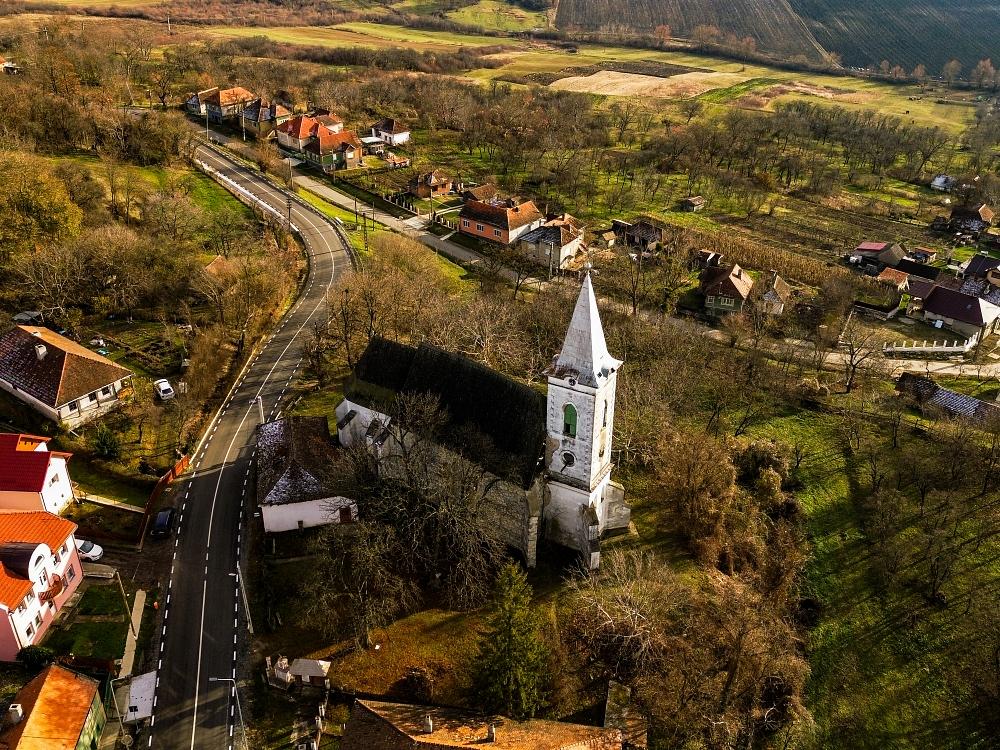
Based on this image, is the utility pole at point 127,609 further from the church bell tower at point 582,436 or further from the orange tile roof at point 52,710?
the church bell tower at point 582,436

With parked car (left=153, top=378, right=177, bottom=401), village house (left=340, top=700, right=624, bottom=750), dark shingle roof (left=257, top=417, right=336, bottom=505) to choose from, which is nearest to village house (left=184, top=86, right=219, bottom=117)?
parked car (left=153, top=378, right=177, bottom=401)

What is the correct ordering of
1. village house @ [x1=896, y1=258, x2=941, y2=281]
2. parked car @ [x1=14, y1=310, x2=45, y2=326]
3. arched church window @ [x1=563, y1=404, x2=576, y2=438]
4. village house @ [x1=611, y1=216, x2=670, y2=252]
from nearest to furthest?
arched church window @ [x1=563, y1=404, x2=576, y2=438]
parked car @ [x1=14, y1=310, x2=45, y2=326]
village house @ [x1=896, y1=258, x2=941, y2=281]
village house @ [x1=611, y1=216, x2=670, y2=252]

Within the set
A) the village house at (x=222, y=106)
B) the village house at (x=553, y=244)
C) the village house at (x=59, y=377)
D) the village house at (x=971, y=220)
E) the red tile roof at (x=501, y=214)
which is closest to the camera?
the village house at (x=59, y=377)

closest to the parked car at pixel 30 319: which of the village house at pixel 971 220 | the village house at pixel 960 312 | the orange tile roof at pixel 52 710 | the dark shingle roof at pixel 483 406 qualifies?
the dark shingle roof at pixel 483 406

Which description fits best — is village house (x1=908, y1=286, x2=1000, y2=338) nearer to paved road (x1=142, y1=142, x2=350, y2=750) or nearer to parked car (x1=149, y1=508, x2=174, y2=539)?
paved road (x1=142, y1=142, x2=350, y2=750)

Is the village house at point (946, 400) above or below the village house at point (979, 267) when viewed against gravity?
below

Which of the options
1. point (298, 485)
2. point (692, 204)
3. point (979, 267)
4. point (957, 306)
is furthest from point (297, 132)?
point (979, 267)

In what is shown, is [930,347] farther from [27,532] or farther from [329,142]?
[329,142]
